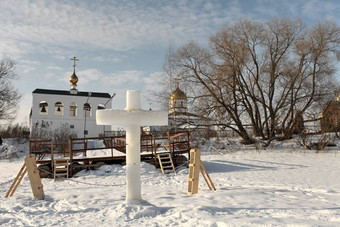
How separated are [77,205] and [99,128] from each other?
3794 centimetres

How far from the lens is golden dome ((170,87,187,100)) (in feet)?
77.0

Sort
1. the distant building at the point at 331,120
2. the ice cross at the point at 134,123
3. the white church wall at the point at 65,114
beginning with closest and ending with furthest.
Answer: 1. the ice cross at the point at 134,123
2. the distant building at the point at 331,120
3. the white church wall at the point at 65,114

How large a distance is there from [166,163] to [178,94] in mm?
10539

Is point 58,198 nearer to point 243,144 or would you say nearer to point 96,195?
point 96,195

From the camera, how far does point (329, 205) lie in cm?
621

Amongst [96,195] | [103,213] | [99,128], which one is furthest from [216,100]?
[99,128]

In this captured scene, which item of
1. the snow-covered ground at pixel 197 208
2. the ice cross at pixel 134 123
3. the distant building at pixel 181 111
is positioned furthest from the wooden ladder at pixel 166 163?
the distant building at pixel 181 111

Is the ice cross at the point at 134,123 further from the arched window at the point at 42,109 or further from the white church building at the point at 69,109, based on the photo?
the arched window at the point at 42,109

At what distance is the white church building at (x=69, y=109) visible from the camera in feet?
135

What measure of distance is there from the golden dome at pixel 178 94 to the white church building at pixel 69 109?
19.1 m

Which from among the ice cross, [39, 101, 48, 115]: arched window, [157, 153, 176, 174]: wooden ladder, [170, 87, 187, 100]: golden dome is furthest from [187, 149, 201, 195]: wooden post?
[39, 101, 48, 115]: arched window

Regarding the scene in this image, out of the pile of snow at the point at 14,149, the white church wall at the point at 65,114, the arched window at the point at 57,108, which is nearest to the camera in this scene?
the pile of snow at the point at 14,149

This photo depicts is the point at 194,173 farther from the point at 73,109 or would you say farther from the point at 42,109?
the point at 73,109

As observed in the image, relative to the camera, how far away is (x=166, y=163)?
548 inches
